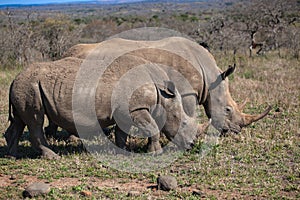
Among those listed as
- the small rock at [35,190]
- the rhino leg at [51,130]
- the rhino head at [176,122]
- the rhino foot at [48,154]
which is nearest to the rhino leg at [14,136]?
the rhino foot at [48,154]

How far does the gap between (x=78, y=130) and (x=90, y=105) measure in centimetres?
56

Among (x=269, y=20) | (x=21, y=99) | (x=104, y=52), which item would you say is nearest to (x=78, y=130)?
(x=21, y=99)

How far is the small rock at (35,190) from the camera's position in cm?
605

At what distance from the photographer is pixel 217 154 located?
313 inches

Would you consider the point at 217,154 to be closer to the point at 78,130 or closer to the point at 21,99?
the point at 78,130

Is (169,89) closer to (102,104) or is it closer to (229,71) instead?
(102,104)

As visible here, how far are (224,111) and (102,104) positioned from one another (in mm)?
3105

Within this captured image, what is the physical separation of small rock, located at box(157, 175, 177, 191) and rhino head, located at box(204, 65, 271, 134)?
3.34 metres

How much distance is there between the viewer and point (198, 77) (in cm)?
952

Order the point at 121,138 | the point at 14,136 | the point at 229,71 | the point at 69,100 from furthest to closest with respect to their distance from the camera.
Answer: the point at 229,71 < the point at 121,138 < the point at 14,136 < the point at 69,100

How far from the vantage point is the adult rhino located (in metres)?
9.38

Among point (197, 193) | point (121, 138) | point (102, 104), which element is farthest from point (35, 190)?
point (121, 138)

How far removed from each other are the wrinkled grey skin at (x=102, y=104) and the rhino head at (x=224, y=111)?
5.64 ft

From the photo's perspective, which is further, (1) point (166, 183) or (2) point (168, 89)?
(2) point (168, 89)
